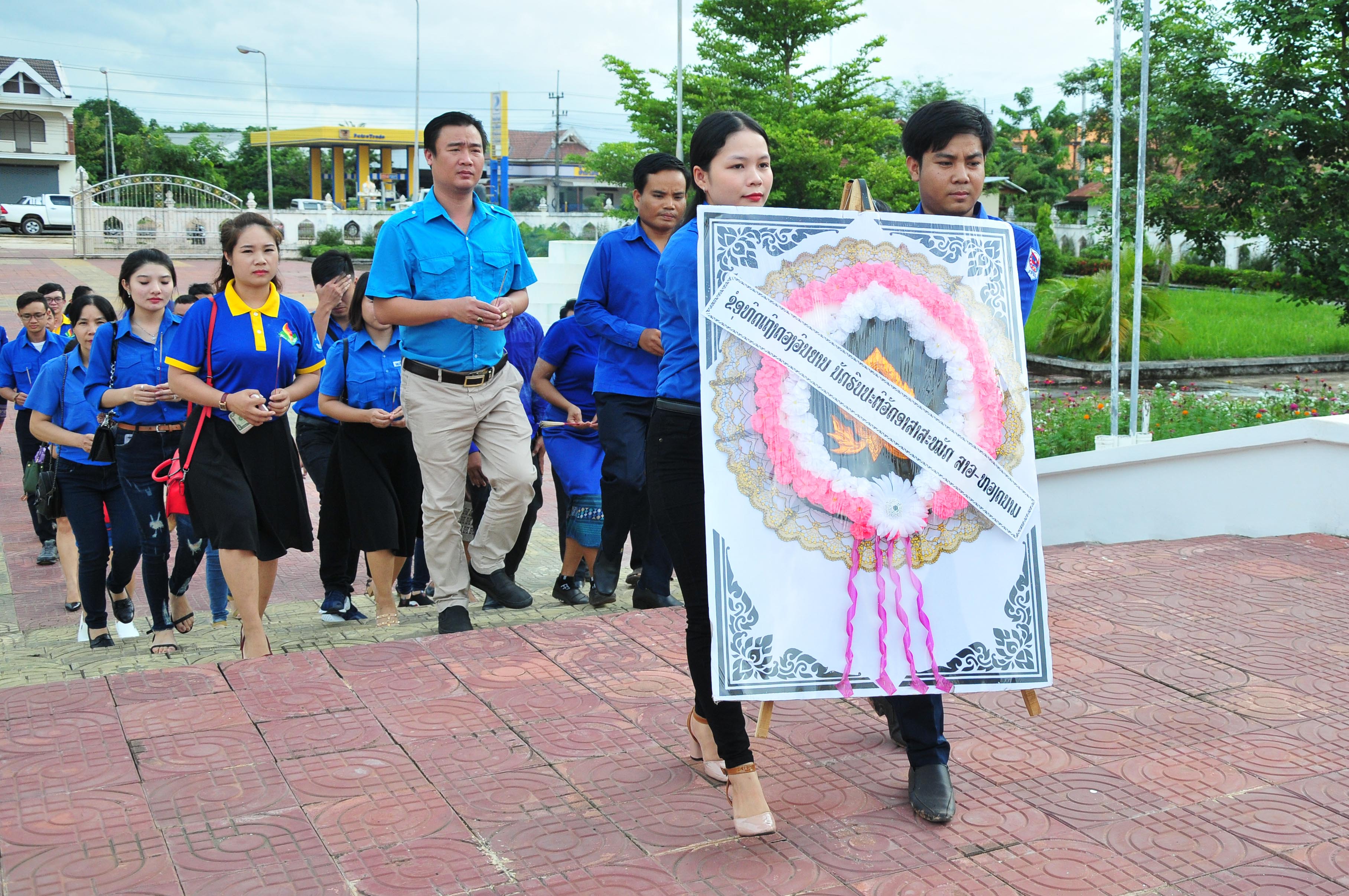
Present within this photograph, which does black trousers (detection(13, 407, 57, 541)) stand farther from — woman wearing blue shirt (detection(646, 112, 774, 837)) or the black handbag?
woman wearing blue shirt (detection(646, 112, 774, 837))

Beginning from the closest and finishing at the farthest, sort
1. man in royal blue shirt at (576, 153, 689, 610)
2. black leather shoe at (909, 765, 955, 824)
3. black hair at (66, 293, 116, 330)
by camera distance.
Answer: black leather shoe at (909, 765, 955, 824)
man in royal blue shirt at (576, 153, 689, 610)
black hair at (66, 293, 116, 330)

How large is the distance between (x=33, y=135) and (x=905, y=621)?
65.2 m

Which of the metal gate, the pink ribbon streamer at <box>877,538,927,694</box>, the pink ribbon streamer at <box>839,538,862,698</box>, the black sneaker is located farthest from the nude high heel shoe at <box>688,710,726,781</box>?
the metal gate

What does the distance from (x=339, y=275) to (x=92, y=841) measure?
3.95 m

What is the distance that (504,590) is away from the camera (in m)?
5.33

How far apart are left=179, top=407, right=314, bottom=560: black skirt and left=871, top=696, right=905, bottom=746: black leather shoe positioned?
2.36m

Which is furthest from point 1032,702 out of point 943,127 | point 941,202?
point 943,127

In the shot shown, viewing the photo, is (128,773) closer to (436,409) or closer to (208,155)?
(436,409)

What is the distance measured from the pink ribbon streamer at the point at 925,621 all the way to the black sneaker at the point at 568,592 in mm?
3174

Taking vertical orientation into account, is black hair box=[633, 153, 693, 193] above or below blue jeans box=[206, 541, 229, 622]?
above

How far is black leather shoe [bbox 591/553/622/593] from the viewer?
5582 mm

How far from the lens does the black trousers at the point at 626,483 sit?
17.5 ft

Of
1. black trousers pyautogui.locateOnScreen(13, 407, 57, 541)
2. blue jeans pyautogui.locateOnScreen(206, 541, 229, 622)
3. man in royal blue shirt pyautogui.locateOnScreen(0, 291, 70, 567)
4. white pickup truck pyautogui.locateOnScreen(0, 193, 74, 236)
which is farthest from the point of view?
white pickup truck pyautogui.locateOnScreen(0, 193, 74, 236)

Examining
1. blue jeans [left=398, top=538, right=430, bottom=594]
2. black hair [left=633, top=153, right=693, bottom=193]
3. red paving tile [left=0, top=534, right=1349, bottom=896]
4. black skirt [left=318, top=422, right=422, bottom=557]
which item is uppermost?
black hair [left=633, top=153, right=693, bottom=193]
